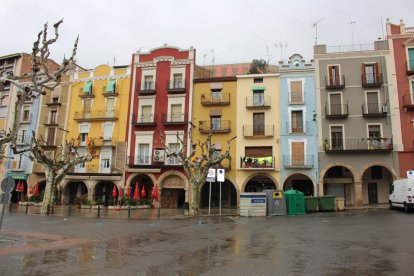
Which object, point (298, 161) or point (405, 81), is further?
point (298, 161)

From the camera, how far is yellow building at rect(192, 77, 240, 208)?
113 ft

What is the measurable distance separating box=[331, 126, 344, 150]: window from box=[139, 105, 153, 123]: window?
670 inches

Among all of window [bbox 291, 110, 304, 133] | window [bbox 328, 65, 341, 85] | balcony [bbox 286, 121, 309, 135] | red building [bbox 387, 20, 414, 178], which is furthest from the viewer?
window [bbox 291, 110, 304, 133]

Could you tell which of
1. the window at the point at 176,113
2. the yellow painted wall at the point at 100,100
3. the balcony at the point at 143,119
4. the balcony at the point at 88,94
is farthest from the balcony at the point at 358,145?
the balcony at the point at 88,94

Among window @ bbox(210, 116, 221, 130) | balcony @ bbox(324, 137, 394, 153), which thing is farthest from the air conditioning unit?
balcony @ bbox(324, 137, 394, 153)

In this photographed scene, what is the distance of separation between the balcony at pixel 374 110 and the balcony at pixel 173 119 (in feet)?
52.3

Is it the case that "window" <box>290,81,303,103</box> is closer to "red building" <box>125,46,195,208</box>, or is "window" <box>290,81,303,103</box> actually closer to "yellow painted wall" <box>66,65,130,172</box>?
"red building" <box>125,46,195,208</box>

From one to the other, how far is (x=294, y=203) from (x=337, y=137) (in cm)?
1070

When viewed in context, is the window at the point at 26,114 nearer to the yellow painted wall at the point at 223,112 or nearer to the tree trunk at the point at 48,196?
the tree trunk at the point at 48,196

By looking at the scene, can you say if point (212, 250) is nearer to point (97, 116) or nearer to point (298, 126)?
point (298, 126)

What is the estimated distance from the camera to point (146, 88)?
37375 millimetres

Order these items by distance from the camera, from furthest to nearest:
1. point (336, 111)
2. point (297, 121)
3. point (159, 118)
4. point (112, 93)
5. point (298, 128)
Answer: point (112, 93) → point (159, 118) → point (297, 121) → point (298, 128) → point (336, 111)

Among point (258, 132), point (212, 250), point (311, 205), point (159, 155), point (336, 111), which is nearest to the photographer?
point (212, 250)

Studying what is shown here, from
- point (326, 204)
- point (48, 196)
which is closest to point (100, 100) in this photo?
point (48, 196)
